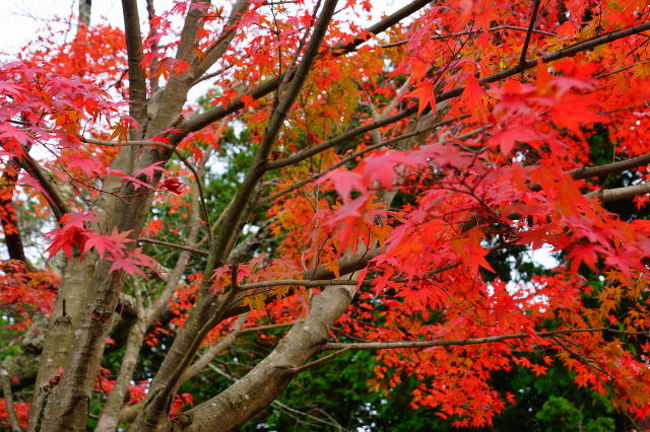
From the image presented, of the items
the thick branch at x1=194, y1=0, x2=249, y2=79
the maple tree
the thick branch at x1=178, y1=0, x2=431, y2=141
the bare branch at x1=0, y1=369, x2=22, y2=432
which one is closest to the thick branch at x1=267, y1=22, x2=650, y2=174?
the maple tree

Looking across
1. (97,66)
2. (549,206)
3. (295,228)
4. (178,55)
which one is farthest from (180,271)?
(549,206)

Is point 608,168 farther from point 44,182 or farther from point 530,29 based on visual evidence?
point 44,182

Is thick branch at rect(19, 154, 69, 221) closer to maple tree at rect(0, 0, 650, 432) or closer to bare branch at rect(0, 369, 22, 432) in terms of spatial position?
maple tree at rect(0, 0, 650, 432)

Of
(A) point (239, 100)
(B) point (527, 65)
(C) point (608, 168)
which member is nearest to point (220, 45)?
(A) point (239, 100)

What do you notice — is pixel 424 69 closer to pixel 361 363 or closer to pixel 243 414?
pixel 243 414

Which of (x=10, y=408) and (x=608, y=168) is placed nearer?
(x=608, y=168)

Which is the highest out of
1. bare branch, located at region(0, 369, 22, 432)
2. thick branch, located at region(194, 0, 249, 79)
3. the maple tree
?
thick branch, located at region(194, 0, 249, 79)

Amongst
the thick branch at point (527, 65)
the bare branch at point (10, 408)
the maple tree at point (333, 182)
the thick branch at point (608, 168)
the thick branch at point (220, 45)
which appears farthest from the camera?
the thick branch at point (220, 45)

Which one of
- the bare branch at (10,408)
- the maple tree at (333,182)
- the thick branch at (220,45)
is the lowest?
the bare branch at (10,408)

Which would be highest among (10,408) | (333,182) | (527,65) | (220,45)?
(220,45)

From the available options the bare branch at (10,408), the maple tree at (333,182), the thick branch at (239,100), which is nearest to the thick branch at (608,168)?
the maple tree at (333,182)

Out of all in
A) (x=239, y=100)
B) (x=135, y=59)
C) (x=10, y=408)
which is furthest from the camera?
(x=10, y=408)

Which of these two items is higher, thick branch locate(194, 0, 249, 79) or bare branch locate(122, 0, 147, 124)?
thick branch locate(194, 0, 249, 79)

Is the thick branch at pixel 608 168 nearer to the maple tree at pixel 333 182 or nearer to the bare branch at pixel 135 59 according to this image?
the maple tree at pixel 333 182
